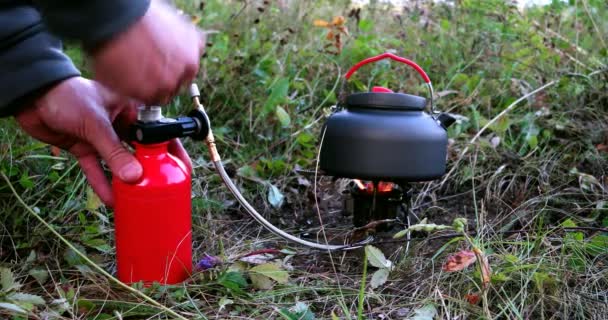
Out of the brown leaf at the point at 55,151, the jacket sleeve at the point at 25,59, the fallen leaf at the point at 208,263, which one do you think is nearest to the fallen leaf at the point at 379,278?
the fallen leaf at the point at 208,263

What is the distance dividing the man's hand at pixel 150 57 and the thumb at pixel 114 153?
1.87 ft

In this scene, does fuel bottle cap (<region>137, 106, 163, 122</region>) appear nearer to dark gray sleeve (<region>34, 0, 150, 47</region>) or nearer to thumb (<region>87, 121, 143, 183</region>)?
thumb (<region>87, 121, 143, 183</region>)

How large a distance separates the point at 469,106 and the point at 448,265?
1756mm

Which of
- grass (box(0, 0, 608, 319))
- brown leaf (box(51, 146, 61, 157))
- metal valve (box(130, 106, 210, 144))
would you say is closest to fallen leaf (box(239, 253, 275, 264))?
grass (box(0, 0, 608, 319))

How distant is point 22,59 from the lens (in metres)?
1.64

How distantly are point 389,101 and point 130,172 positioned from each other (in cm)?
79

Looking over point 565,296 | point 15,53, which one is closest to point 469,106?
point 565,296

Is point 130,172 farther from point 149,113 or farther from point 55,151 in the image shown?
point 55,151

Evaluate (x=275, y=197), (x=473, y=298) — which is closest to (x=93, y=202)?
(x=275, y=197)

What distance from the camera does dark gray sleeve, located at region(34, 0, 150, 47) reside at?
1.09 meters

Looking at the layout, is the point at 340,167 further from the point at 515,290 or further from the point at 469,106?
the point at 469,106

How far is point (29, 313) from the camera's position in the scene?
5.40ft

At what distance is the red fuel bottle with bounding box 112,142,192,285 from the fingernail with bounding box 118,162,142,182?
36 mm

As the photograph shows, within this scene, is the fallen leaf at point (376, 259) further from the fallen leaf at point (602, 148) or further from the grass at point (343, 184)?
the fallen leaf at point (602, 148)
